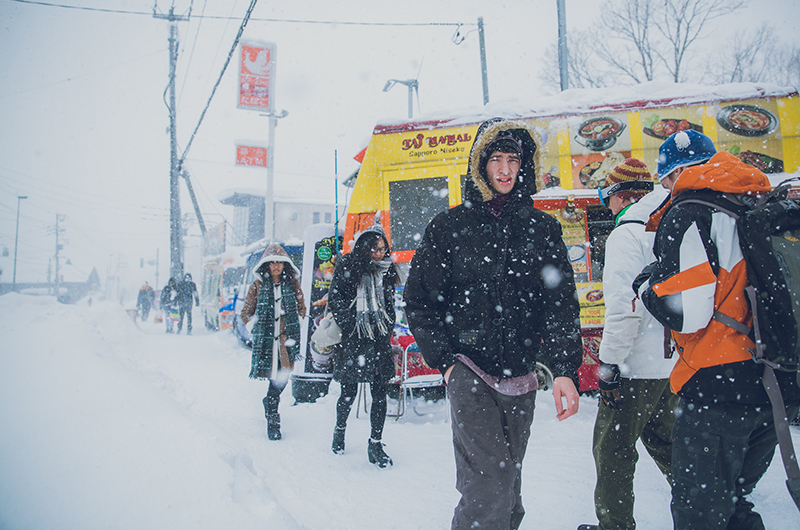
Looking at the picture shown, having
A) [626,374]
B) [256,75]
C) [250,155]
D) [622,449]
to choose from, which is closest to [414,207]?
[626,374]

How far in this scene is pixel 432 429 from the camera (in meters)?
4.36

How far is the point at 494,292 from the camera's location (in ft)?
5.58

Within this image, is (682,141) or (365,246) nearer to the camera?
(682,141)

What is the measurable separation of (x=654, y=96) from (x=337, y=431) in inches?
225

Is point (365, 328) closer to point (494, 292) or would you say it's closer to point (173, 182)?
point (494, 292)

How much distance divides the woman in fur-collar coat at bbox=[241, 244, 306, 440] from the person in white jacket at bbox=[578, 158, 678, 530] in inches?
114

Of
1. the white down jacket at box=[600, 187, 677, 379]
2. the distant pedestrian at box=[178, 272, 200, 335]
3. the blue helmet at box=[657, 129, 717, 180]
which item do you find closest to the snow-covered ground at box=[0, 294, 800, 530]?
the white down jacket at box=[600, 187, 677, 379]

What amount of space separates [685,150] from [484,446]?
1.70 meters

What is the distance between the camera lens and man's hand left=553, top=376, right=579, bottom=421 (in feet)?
5.35

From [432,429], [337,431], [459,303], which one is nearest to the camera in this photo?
[459,303]

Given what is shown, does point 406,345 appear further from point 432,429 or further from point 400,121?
point 400,121

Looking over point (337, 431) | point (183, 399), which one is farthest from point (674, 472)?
point (183, 399)

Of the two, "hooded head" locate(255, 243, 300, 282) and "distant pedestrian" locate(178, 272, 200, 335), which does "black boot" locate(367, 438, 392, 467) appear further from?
"distant pedestrian" locate(178, 272, 200, 335)

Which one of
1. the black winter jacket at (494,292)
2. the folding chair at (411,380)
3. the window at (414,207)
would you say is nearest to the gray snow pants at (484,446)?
the black winter jacket at (494,292)
